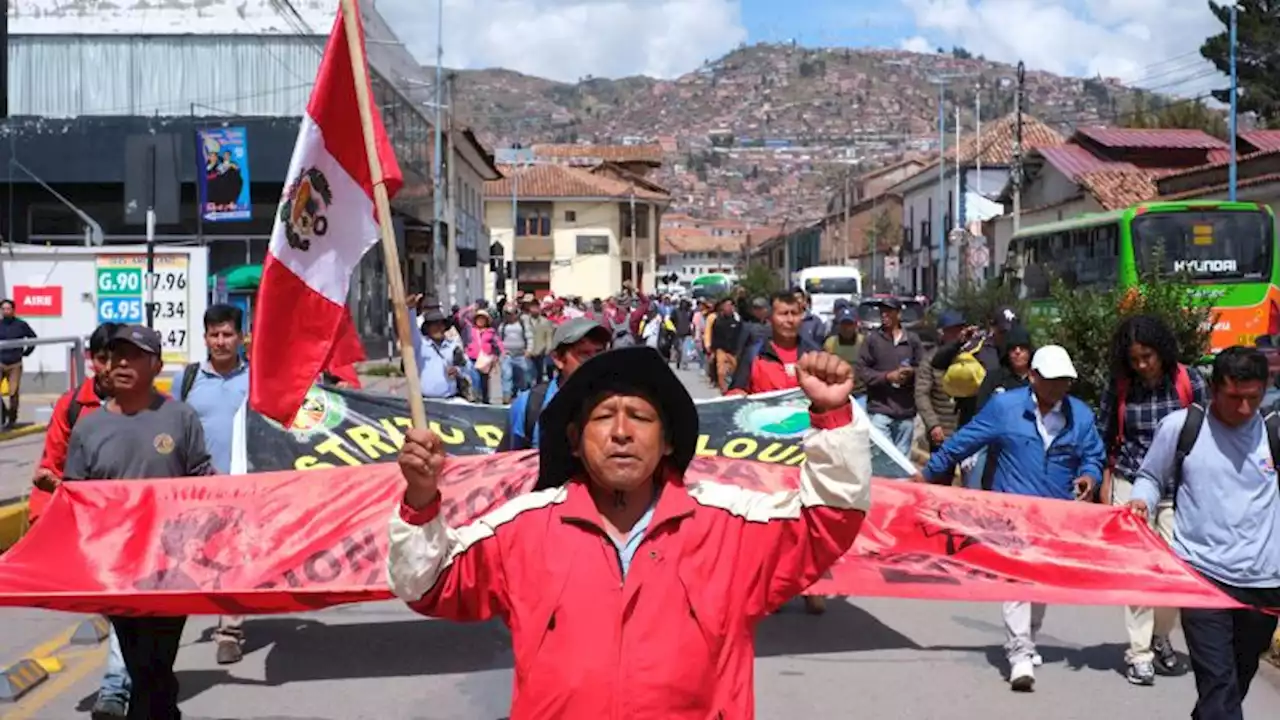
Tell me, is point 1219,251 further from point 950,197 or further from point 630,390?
point 950,197

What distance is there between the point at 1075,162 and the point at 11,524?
149 feet

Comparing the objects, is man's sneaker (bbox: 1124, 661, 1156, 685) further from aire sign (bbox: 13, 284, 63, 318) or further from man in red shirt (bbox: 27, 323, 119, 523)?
aire sign (bbox: 13, 284, 63, 318)

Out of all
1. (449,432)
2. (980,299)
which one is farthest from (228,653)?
(980,299)

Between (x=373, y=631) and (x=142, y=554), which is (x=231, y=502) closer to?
(x=142, y=554)

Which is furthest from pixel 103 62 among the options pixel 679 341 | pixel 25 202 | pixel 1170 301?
pixel 1170 301

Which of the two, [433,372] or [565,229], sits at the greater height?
[565,229]

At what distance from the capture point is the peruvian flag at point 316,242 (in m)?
4.08

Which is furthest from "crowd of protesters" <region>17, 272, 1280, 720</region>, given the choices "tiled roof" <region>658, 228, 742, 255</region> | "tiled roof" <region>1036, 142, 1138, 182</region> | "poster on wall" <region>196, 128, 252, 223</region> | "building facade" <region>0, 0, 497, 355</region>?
"tiled roof" <region>658, 228, 742, 255</region>

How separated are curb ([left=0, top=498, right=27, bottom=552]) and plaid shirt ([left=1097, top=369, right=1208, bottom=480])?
7.78 m

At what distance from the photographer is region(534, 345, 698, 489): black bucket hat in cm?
336

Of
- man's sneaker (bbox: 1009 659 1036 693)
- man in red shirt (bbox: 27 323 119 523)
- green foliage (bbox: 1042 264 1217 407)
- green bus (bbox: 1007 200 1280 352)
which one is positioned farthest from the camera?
green bus (bbox: 1007 200 1280 352)

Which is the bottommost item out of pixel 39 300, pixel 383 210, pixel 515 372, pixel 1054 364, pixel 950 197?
pixel 515 372

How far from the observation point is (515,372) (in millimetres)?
23094

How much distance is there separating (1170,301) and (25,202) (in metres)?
31.0
